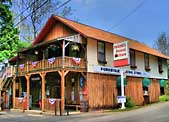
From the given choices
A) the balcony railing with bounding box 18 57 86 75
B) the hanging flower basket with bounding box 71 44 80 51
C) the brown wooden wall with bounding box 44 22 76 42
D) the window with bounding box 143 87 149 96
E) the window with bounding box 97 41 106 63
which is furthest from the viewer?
the window with bounding box 143 87 149 96

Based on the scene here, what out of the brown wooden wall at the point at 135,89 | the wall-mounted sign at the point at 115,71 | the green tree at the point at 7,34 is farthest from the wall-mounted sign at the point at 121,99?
the green tree at the point at 7,34

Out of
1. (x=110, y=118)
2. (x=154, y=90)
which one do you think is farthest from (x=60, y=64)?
(x=154, y=90)

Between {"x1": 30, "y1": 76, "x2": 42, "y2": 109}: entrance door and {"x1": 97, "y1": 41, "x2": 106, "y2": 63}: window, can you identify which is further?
{"x1": 30, "y1": 76, "x2": 42, "y2": 109}: entrance door

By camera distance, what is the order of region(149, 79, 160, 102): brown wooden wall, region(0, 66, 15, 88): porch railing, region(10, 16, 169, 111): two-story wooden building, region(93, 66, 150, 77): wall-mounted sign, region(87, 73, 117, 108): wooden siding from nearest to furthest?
region(10, 16, 169, 111): two-story wooden building
region(87, 73, 117, 108): wooden siding
region(93, 66, 150, 77): wall-mounted sign
region(0, 66, 15, 88): porch railing
region(149, 79, 160, 102): brown wooden wall

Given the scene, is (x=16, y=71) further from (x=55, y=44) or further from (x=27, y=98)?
(x=55, y=44)

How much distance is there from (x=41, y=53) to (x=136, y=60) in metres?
10.4

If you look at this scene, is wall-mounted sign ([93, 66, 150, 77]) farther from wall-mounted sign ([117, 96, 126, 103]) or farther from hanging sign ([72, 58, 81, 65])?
wall-mounted sign ([117, 96, 126, 103])

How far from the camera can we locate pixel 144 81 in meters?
35.1

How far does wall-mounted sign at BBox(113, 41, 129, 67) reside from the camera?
27.9 metres

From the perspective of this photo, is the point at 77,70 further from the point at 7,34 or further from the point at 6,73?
the point at 6,73

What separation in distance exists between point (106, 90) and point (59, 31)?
769 cm

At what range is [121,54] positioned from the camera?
2847 cm

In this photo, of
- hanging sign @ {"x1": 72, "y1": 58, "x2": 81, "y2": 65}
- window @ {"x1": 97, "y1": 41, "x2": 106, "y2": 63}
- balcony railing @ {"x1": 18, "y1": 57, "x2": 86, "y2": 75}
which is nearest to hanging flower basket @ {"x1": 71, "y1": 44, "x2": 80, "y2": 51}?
balcony railing @ {"x1": 18, "y1": 57, "x2": 86, "y2": 75}

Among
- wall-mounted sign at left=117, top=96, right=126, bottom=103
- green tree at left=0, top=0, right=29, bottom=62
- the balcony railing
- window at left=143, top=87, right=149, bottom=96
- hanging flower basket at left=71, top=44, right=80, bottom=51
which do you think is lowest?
wall-mounted sign at left=117, top=96, right=126, bottom=103
